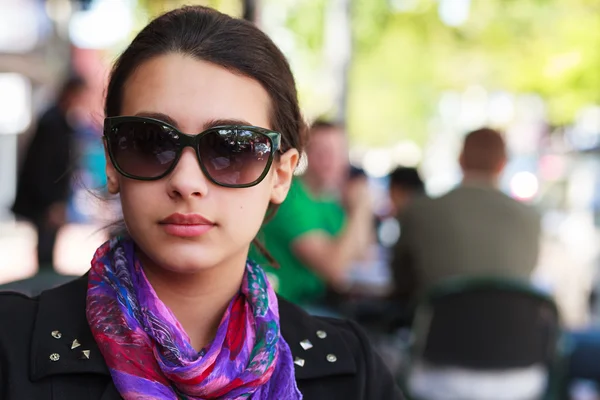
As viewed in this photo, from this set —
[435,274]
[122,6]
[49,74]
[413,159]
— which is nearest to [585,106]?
Result: [413,159]

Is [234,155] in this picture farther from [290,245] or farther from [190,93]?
[290,245]

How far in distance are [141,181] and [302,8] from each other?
1568cm

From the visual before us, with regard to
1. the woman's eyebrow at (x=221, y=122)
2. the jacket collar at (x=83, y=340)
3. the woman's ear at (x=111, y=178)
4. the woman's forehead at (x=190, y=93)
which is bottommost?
the jacket collar at (x=83, y=340)

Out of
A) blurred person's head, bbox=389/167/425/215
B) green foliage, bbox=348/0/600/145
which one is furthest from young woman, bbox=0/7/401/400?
green foliage, bbox=348/0/600/145

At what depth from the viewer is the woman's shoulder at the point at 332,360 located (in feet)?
5.25

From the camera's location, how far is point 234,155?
4.66 ft

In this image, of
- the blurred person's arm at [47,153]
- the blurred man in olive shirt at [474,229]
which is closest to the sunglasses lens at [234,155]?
the blurred man in olive shirt at [474,229]

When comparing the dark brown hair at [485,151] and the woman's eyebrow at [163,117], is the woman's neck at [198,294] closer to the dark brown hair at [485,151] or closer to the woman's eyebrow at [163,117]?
the woman's eyebrow at [163,117]

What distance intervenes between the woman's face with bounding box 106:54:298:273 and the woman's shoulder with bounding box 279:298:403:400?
276mm

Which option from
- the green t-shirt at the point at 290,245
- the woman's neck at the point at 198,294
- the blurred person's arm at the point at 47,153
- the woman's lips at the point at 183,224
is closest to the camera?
the woman's lips at the point at 183,224

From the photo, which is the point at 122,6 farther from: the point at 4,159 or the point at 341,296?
the point at 4,159

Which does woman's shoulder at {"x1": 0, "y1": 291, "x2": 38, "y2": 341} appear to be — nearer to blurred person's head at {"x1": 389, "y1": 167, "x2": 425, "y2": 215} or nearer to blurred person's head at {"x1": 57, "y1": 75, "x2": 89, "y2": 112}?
blurred person's head at {"x1": 389, "y1": 167, "x2": 425, "y2": 215}

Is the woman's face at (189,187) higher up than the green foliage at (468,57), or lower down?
higher up

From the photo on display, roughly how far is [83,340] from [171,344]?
181mm
